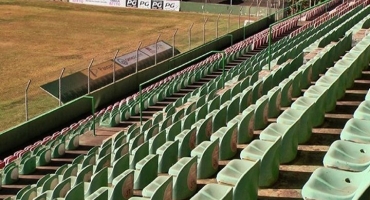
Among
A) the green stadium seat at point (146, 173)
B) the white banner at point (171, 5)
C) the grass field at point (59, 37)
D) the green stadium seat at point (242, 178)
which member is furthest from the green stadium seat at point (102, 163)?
the white banner at point (171, 5)

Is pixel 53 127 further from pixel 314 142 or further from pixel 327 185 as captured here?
pixel 327 185

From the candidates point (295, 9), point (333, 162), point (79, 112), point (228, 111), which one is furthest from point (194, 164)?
point (295, 9)

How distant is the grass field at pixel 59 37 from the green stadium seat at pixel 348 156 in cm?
1411

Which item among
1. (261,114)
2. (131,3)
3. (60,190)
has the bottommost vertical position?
(60,190)

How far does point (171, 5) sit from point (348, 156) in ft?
134

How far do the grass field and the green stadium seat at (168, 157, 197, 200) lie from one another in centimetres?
1256

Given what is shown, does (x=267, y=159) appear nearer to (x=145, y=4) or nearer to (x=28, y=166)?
(x=28, y=166)

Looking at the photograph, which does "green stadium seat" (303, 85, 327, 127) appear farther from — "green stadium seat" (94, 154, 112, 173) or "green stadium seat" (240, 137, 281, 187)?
"green stadium seat" (94, 154, 112, 173)

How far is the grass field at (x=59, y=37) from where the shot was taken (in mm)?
22703

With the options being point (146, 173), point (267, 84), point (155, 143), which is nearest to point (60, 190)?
point (146, 173)

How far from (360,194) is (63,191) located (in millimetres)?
6068

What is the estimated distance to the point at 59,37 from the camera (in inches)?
1373

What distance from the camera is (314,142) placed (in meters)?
8.27

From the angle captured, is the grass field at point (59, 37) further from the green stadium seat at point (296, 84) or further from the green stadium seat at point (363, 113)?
the green stadium seat at point (363, 113)
